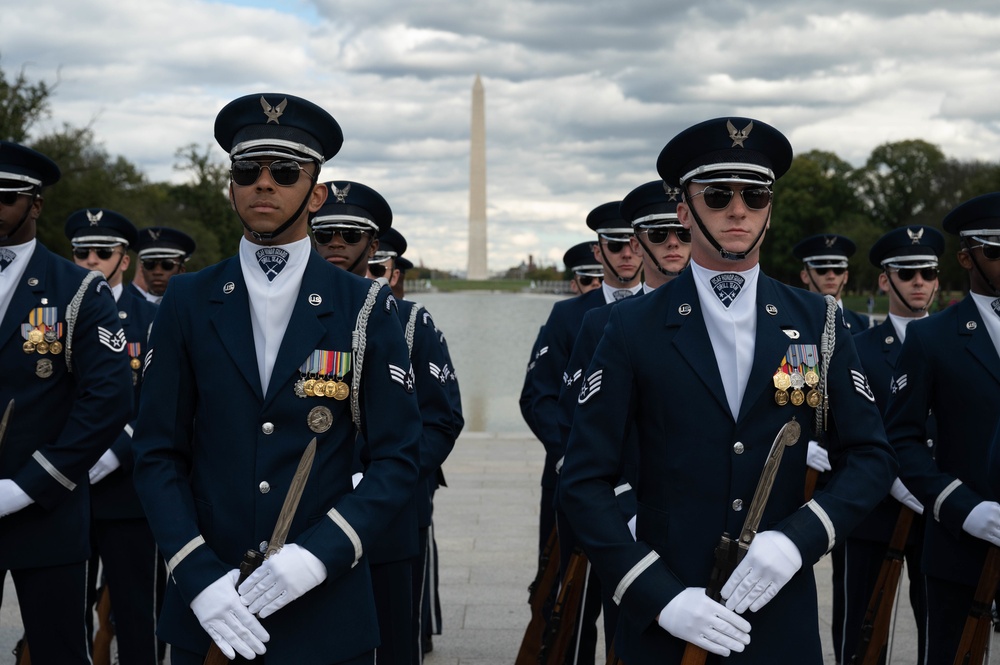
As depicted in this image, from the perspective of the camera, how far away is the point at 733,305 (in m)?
3.83

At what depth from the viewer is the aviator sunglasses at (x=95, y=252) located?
28.2 ft

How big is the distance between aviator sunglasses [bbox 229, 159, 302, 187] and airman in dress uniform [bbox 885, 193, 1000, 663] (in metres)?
3.16

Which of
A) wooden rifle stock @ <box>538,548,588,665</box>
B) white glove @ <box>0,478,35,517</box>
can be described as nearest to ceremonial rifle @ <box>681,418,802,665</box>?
wooden rifle stock @ <box>538,548,588,665</box>

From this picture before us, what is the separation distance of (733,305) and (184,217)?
7504 cm

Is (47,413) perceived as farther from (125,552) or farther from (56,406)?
(125,552)

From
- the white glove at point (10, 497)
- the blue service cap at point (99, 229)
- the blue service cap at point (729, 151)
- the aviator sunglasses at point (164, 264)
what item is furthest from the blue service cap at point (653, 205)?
the aviator sunglasses at point (164, 264)

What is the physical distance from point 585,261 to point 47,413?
4.93 m

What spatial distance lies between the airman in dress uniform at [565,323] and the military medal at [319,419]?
11.9 ft

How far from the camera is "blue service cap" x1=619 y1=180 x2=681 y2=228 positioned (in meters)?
6.43

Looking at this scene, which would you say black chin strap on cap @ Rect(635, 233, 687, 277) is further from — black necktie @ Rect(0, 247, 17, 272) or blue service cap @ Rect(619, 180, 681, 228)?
black necktie @ Rect(0, 247, 17, 272)

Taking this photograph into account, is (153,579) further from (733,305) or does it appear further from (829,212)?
(829,212)

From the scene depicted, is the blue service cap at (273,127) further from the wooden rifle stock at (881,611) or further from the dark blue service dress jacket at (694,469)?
the wooden rifle stock at (881,611)

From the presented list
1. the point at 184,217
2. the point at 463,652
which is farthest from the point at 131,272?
the point at 463,652

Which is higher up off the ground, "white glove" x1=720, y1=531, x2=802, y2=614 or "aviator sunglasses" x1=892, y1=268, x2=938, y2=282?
"aviator sunglasses" x1=892, y1=268, x2=938, y2=282
